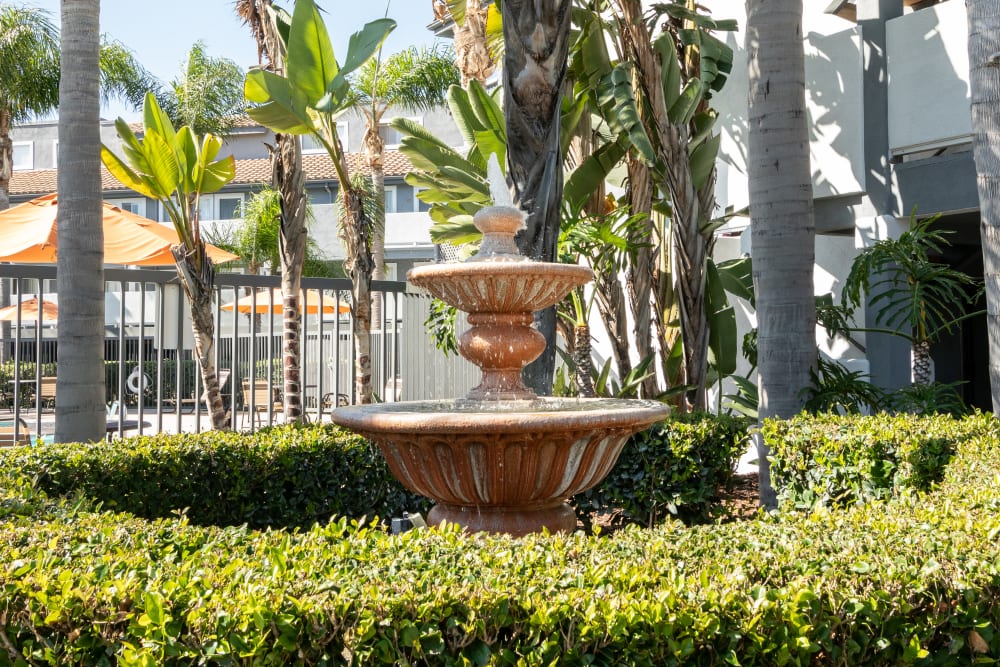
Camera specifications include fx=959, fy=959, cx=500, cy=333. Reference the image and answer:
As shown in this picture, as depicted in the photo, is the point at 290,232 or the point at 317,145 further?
the point at 317,145

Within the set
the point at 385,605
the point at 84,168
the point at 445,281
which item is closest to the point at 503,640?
the point at 385,605

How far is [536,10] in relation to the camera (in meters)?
6.43

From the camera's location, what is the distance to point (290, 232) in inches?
374

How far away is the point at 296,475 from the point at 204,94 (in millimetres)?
25884

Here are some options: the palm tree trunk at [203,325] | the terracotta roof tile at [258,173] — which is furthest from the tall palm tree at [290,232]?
the terracotta roof tile at [258,173]

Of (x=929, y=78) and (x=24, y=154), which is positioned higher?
(x=24, y=154)

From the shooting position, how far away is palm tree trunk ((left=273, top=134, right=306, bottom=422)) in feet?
31.0

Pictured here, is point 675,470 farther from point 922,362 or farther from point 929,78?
point 929,78

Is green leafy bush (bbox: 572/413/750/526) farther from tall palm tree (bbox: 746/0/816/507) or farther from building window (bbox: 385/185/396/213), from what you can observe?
building window (bbox: 385/185/396/213)

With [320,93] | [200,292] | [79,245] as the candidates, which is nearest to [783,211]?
[320,93]

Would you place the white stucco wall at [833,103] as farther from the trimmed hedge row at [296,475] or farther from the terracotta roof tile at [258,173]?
the terracotta roof tile at [258,173]

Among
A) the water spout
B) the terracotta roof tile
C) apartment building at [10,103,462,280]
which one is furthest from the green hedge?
the terracotta roof tile

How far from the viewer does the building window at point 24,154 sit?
4397cm

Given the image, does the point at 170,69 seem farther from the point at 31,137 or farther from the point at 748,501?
the point at 748,501
